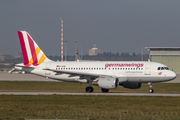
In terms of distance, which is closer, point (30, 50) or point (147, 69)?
point (147, 69)

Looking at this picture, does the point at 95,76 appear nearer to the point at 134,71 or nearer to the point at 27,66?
the point at 134,71

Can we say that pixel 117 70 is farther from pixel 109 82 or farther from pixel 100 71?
pixel 109 82

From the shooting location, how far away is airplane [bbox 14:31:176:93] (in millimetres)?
42188

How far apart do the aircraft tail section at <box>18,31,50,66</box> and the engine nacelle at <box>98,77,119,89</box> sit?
41.8 feet

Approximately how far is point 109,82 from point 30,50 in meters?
15.8

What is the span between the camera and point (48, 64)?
48.8 metres

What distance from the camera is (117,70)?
4372cm

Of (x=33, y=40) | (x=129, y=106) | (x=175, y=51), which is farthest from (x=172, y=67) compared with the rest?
→ (x=129, y=106)

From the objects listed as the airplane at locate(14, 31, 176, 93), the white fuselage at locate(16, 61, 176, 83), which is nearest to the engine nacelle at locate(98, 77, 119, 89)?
the airplane at locate(14, 31, 176, 93)

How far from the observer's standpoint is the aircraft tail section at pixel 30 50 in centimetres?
4959

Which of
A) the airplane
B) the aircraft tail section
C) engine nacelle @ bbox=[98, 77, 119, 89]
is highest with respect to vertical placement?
the aircraft tail section

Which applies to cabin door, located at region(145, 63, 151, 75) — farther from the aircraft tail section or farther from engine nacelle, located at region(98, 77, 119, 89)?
the aircraft tail section

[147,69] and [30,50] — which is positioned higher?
[30,50]

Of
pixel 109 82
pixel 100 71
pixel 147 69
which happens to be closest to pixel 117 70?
pixel 100 71
